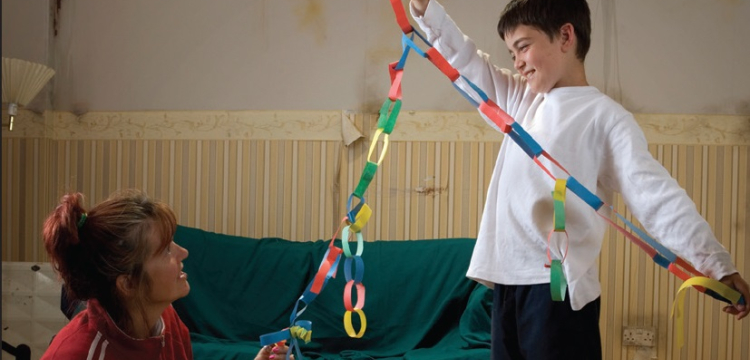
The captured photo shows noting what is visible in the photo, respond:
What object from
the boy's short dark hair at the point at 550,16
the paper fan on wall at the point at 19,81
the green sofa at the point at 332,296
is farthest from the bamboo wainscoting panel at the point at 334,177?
the boy's short dark hair at the point at 550,16

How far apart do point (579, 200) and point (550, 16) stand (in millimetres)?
378

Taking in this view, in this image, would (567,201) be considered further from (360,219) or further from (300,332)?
(300,332)

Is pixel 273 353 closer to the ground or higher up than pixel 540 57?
closer to the ground

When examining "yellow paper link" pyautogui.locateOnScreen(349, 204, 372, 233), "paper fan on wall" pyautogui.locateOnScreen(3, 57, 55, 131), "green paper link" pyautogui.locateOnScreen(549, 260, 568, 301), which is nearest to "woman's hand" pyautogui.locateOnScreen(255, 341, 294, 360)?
"yellow paper link" pyautogui.locateOnScreen(349, 204, 372, 233)

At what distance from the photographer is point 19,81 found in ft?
10.8

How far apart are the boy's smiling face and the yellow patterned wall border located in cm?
199

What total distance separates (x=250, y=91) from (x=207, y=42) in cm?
33

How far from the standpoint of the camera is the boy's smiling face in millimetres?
1507

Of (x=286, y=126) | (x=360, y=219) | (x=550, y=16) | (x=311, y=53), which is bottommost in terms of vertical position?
(x=360, y=219)

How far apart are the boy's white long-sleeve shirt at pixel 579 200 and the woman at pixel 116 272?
0.51m

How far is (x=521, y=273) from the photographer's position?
1410mm

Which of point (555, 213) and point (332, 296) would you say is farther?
point (332, 296)

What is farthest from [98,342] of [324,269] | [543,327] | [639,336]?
[639,336]

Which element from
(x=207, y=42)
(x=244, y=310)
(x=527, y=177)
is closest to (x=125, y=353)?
(x=527, y=177)
